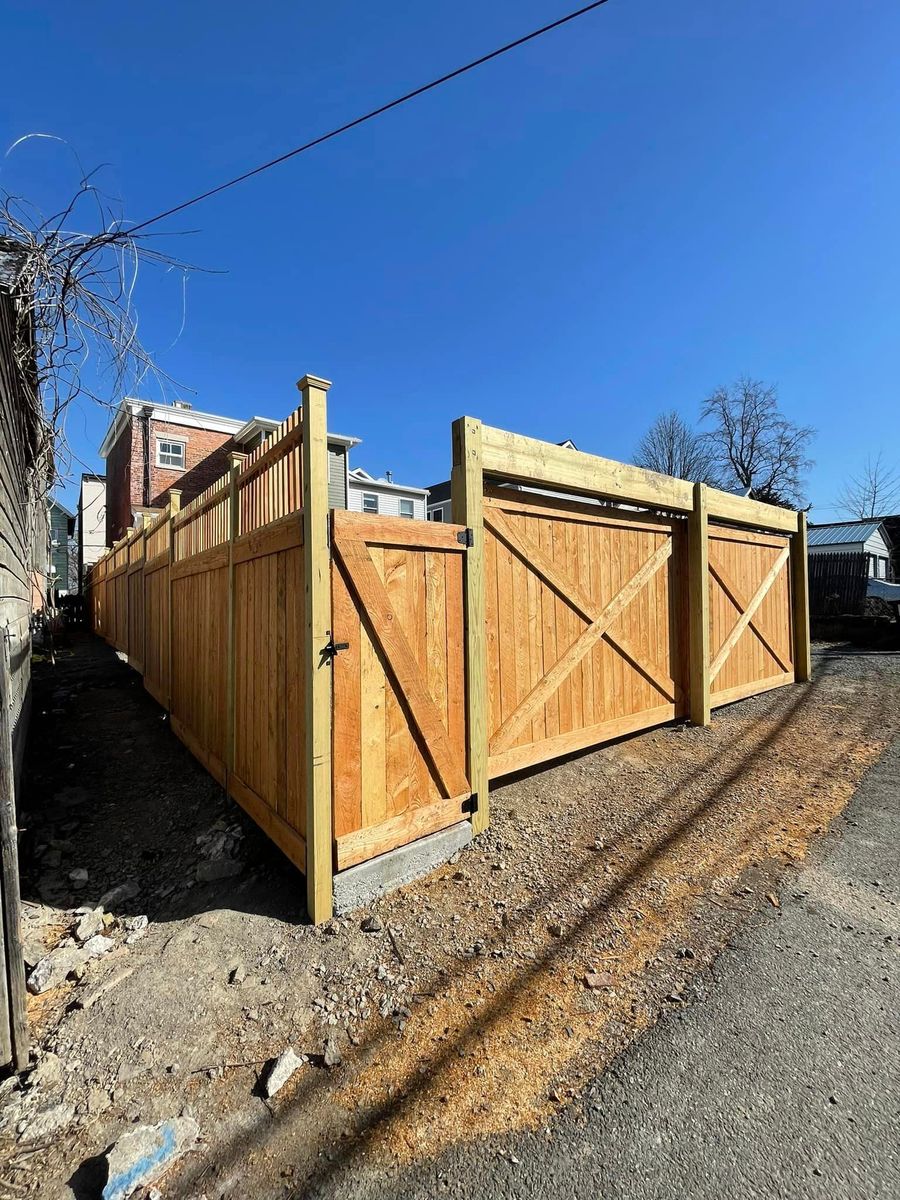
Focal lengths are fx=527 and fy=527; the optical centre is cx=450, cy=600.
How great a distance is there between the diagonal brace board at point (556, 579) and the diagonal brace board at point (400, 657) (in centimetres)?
116

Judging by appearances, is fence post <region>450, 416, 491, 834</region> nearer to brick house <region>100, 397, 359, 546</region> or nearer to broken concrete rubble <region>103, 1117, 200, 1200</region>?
broken concrete rubble <region>103, 1117, 200, 1200</region>

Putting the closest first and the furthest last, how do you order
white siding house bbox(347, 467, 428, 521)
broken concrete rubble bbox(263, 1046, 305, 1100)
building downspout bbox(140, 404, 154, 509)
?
broken concrete rubble bbox(263, 1046, 305, 1100) → building downspout bbox(140, 404, 154, 509) → white siding house bbox(347, 467, 428, 521)

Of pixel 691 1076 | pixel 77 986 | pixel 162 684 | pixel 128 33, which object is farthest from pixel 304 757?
pixel 128 33

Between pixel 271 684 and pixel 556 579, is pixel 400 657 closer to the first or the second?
pixel 271 684

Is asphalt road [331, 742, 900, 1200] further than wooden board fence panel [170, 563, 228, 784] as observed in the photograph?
No

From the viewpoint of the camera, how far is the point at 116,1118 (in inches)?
67.0

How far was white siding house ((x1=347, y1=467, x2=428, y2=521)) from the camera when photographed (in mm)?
18531

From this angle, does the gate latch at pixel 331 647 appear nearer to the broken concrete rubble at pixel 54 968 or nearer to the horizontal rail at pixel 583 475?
the horizontal rail at pixel 583 475

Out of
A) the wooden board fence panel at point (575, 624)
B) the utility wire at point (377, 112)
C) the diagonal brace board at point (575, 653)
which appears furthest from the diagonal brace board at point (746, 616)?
the utility wire at point (377, 112)

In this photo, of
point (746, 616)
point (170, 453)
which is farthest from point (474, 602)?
point (170, 453)

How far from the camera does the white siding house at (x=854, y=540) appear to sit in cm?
1989

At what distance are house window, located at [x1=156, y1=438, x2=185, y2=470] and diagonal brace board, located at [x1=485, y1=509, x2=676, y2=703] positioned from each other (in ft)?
54.1

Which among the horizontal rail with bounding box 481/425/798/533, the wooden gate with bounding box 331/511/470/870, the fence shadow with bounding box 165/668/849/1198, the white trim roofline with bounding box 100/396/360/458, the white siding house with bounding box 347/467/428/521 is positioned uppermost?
the white trim roofline with bounding box 100/396/360/458

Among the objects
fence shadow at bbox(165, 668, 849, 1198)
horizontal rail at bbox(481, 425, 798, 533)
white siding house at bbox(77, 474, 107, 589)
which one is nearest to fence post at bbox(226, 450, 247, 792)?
horizontal rail at bbox(481, 425, 798, 533)
